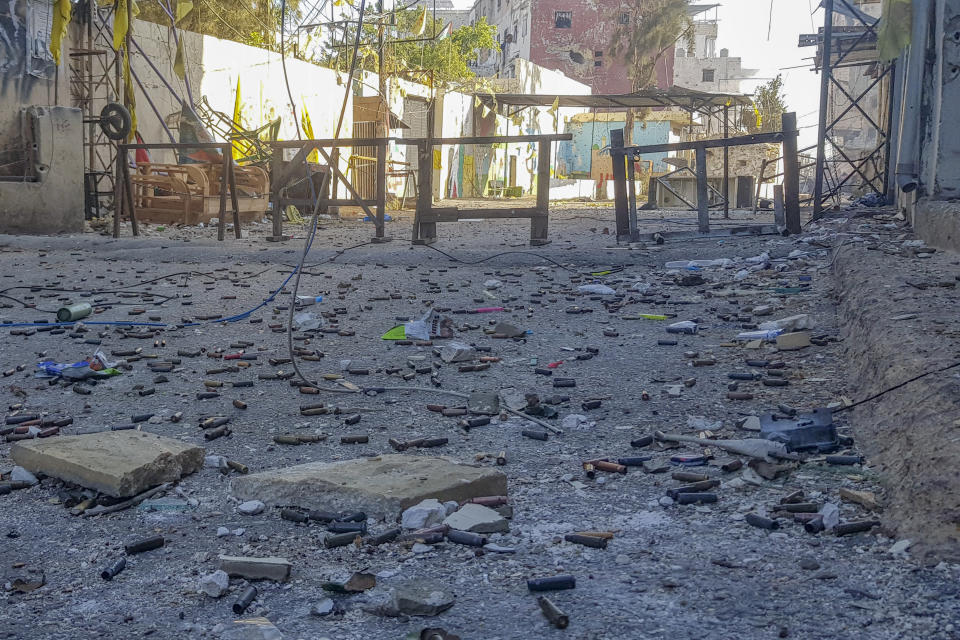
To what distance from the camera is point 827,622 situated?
180 cm

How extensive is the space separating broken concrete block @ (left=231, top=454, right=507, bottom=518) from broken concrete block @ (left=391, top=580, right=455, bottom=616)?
0.45 meters

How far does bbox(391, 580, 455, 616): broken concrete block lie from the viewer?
6.36 feet

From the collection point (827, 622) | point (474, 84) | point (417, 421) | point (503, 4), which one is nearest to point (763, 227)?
point (417, 421)

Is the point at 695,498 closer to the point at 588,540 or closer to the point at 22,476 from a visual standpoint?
the point at 588,540

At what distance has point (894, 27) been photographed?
10297 millimetres

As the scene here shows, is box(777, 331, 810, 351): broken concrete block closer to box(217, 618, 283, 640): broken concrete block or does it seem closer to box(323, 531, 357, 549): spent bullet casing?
box(323, 531, 357, 549): spent bullet casing

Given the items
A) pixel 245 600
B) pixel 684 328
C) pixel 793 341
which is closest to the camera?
pixel 245 600

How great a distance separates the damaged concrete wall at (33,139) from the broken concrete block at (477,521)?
1159cm

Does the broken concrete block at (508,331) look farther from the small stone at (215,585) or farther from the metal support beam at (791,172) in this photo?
the metal support beam at (791,172)

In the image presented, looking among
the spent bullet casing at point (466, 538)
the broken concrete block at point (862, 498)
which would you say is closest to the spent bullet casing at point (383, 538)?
the spent bullet casing at point (466, 538)

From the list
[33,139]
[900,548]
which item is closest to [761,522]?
[900,548]

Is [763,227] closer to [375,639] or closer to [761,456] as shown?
[761,456]

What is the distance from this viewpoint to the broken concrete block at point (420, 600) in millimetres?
1938

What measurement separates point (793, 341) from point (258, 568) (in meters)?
3.30
